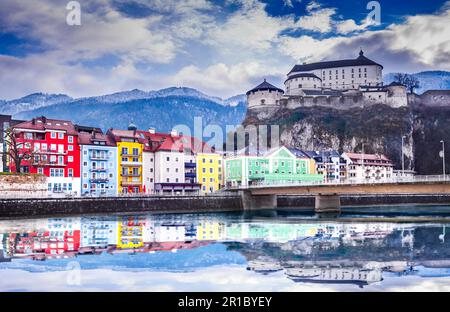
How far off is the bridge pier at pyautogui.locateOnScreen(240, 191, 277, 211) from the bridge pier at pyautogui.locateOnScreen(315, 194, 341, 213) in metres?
7.29

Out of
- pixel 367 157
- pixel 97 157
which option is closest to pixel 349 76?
pixel 367 157

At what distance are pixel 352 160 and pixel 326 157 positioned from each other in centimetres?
472

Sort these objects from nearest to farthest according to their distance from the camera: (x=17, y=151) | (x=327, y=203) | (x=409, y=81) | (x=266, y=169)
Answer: (x=17, y=151) → (x=327, y=203) → (x=266, y=169) → (x=409, y=81)

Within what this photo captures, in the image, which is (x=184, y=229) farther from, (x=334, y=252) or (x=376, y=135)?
(x=376, y=135)

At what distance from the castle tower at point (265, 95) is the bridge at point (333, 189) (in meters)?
47.6

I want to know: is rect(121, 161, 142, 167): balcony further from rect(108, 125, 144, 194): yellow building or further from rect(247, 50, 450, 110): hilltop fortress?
rect(247, 50, 450, 110): hilltop fortress

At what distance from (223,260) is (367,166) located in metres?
67.2

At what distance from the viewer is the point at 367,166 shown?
79.4m

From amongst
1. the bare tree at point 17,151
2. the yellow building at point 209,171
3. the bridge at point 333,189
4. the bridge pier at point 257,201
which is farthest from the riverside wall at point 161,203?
the yellow building at point 209,171

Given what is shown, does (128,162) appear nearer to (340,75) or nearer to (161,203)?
(161,203)

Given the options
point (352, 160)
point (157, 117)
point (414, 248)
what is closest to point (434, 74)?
point (352, 160)

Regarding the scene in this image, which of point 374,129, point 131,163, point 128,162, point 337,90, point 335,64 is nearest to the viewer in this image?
point 128,162

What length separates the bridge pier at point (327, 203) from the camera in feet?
153

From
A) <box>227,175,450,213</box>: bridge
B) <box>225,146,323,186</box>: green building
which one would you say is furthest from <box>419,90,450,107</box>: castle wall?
<box>227,175,450,213</box>: bridge
